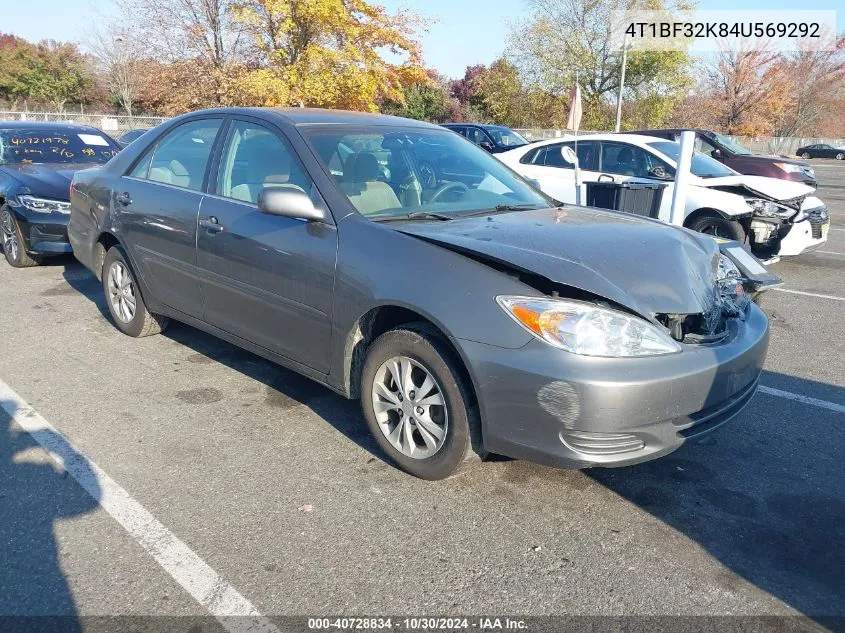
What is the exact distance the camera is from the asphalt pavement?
2.50 metres

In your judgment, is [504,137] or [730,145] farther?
[504,137]

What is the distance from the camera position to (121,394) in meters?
4.28

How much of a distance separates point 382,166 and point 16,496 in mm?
2366

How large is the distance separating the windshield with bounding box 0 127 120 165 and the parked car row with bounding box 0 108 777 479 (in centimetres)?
416

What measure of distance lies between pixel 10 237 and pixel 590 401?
7194 millimetres

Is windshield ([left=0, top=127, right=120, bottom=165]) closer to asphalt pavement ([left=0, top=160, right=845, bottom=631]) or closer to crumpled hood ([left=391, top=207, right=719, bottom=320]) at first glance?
asphalt pavement ([left=0, top=160, right=845, bottom=631])

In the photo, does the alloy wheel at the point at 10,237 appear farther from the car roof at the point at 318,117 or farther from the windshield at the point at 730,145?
the windshield at the point at 730,145

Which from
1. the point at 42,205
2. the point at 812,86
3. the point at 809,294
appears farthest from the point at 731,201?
the point at 812,86

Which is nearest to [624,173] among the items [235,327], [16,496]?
[235,327]

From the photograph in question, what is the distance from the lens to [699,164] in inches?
360

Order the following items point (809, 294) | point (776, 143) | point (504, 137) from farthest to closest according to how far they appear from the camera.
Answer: point (776, 143) → point (504, 137) → point (809, 294)

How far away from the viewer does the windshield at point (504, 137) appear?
1682 cm

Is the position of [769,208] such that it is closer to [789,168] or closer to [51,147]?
[789,168]

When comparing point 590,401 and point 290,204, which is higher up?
point 290,204
